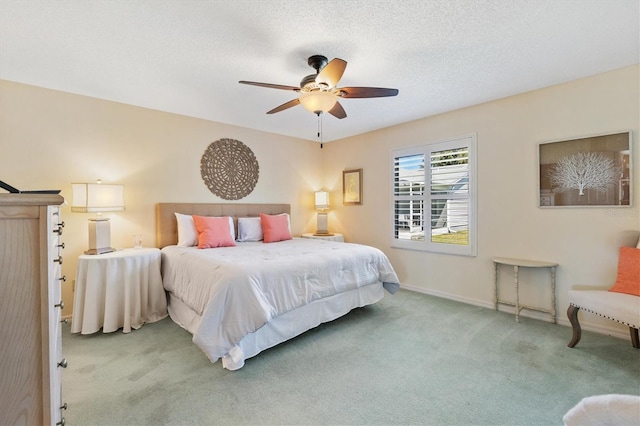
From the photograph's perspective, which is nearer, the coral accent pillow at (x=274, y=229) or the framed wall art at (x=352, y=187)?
the coral accent pillow at (x=274, y=229)

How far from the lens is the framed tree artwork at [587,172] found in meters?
2.58

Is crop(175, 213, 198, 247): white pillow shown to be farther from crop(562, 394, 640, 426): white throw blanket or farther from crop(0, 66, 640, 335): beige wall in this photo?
crop(562, 394, 640, 426): white throw blanket

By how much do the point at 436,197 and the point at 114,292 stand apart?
394cm

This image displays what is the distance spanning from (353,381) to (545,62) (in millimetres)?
3120

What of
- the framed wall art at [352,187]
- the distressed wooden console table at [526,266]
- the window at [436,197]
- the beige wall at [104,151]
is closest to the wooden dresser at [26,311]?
the beige wall at [104,151]

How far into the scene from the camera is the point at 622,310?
206cm

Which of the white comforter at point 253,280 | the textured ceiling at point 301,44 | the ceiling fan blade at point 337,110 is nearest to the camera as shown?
the textured ceiling at point 301,44

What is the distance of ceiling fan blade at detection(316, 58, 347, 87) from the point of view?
6.40 feet

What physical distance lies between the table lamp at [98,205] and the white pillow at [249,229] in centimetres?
147

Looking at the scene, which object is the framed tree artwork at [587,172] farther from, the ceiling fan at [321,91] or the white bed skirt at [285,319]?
the white bed skirt at [285,319]

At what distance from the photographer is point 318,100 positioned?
2.32 meters

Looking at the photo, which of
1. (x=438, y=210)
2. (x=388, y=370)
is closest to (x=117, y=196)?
(x=388, y=370)

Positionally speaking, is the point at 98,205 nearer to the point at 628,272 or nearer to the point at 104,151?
the point at 104,151

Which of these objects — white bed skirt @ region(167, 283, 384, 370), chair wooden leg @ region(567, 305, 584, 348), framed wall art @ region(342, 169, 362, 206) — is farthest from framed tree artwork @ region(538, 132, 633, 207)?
framed wall art @ region(342, 169, 362, 206)
